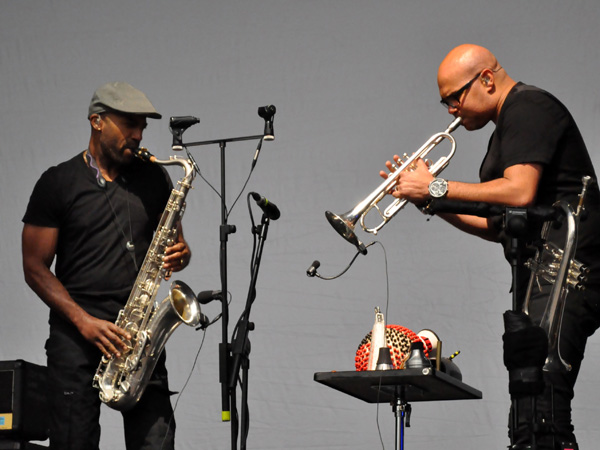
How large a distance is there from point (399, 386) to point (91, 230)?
131 centimetres

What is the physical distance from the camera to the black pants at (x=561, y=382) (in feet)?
8.86

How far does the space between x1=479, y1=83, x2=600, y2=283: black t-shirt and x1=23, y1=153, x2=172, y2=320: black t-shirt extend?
1.46m

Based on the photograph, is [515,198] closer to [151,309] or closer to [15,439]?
[151,309]

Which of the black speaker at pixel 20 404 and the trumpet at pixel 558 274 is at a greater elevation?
the trumpet at pixel 558 274

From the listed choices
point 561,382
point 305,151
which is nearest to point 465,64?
point 561,382

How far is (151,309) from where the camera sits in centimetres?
400

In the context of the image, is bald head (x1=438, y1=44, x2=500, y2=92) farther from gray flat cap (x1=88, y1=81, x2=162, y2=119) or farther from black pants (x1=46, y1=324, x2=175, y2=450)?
black pants (x1=46, y1=324, x2=175, y2=450)

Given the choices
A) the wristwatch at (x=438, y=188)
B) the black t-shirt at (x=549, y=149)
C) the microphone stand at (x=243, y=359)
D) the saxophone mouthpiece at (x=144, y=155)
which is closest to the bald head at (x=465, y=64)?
the black t-shirt at (x=549, y=149)

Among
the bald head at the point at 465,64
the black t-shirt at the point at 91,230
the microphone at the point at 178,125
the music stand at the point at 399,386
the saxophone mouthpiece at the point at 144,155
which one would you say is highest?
the bald head at the point at 465,64

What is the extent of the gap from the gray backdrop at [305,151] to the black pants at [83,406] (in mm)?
1024

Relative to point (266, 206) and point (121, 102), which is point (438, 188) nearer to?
point (266, 206)

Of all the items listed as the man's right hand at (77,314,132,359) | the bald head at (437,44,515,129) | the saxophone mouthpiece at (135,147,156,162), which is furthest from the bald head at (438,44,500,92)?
the man's right hand at (77,314,132,359)

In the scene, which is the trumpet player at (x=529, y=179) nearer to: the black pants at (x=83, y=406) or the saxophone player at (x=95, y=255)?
the saxophone player at (x=95, y=255)

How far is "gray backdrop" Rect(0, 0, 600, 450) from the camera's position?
15.1ft
